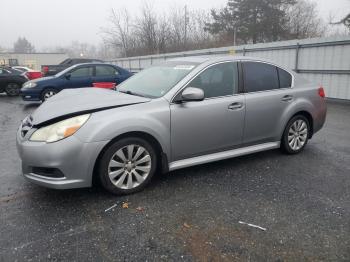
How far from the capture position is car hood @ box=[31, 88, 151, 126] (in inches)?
131

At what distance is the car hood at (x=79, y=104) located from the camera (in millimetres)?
3316

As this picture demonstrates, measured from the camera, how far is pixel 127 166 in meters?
3.50

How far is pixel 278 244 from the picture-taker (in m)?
2.65

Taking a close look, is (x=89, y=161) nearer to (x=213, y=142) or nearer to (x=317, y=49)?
(x=213, y=142)

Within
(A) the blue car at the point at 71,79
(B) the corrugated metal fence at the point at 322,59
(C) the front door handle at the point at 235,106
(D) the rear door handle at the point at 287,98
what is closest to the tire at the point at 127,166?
(C) the front door handle at the point at 235,106

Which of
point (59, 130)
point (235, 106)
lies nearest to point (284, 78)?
point (235, 106)

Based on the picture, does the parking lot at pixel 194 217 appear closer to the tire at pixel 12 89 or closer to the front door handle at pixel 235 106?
the front door handle at pixel 235 106

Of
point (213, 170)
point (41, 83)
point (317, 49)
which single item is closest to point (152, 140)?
point (213, 170)

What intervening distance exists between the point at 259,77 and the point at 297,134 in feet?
4.01

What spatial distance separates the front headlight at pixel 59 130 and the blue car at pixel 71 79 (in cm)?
839

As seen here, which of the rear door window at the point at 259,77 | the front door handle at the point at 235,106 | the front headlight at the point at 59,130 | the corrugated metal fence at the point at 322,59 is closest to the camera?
the front headlight at the point at 59,130

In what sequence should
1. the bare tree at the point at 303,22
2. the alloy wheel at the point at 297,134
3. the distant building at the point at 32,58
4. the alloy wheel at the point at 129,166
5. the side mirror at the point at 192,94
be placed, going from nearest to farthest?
1. the alloy wheel at the point at 129,166
2. the side mirror at the point at 192,94
3. the alloy wheel at the point at 297,134
4. the bare tree at the point at 303,22
5. the distant building at the point at 32,58

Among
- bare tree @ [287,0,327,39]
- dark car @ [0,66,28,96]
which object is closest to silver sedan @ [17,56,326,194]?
dark car @ [0,66,28,96]

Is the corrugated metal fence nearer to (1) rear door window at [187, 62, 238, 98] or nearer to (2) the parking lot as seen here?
(1) rear door window at [187, 62, 238, 98]
